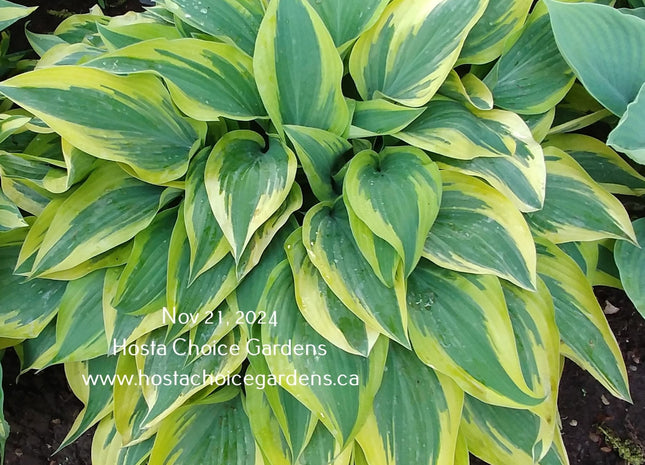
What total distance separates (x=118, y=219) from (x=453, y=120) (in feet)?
1.76

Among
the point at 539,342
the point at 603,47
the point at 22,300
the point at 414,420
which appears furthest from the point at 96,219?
the point at 603,47

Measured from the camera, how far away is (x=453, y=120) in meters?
0.79

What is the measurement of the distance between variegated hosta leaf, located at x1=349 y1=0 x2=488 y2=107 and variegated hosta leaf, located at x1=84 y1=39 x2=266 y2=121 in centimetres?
18

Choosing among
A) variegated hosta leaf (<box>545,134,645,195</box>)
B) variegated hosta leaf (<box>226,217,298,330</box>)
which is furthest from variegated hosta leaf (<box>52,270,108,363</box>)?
variegated hosta leaf (<box>545,134,645,195</box>)

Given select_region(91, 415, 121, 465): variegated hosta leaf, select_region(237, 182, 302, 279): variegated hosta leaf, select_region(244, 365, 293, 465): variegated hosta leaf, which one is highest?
select_region(237, 182, 302, 279): variegated hosta leaf

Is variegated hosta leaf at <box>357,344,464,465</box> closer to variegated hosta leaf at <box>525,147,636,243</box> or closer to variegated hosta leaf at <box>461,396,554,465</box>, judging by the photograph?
variegated hosta leaf at <box>461,396,554,465</box>

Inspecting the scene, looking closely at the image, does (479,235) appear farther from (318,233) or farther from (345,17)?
(345,17)

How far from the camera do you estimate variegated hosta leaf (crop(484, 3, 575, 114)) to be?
838 mm

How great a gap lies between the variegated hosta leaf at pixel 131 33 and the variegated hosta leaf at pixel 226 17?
5 cm

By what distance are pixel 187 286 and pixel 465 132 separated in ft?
1.51

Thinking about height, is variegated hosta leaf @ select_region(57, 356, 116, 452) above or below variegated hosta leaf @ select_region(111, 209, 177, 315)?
below

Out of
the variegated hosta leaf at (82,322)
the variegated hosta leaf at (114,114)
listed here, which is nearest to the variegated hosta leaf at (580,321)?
the variegated hosta leaf at (114,114)

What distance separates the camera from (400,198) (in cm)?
71

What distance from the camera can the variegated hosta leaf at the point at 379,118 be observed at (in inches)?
29.7
